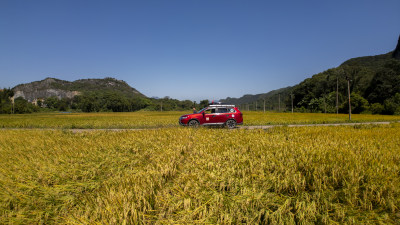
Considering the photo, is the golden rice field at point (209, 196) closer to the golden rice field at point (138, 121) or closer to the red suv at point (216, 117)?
the golden rice field at point (138, 121)

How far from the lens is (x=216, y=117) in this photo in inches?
584

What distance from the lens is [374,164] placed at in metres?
2.99

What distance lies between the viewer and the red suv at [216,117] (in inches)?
576

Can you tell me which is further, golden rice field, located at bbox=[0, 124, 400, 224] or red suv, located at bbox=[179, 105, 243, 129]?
red suv, located at bbox=[179, 105, 243, 129]

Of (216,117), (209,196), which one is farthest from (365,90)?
(209,196)

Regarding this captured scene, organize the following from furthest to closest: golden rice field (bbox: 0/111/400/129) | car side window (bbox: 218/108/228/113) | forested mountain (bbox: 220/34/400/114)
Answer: forested mountain (bbox: 220/34/400/114) → golden rice field (bbox: 0/111/400/129) → car side window (bbox: 218/108/228/113)

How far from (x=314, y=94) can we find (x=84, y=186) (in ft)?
346

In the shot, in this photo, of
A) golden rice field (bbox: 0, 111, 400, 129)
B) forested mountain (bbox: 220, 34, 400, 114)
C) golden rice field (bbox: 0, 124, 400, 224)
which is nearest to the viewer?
golden rice field (bbox: 0, 124, 400, 224)

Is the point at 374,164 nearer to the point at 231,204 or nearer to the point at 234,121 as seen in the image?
the point at 231,204

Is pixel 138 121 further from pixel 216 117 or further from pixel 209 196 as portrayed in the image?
pixel 209 196

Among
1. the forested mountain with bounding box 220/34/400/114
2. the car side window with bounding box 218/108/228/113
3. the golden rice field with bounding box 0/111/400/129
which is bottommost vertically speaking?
the golden rice field with bounding box 0/111/400/129

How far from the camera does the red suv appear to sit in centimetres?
1464

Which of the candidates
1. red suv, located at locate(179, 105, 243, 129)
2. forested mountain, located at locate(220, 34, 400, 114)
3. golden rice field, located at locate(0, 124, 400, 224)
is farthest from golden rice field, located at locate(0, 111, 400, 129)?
golden rice field, located at locate(0, 124, 400, 224)

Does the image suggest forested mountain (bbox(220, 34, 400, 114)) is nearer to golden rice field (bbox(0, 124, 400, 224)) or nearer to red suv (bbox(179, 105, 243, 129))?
red suv (bbox(179, 105, 243, 129))
